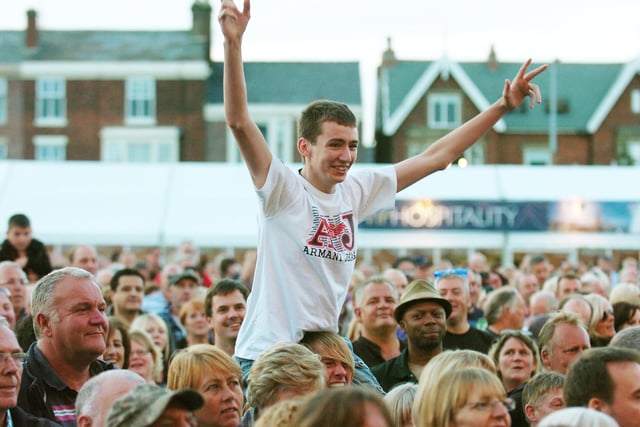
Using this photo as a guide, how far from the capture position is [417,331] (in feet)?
24.4

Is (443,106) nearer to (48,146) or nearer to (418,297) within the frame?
(48,146)

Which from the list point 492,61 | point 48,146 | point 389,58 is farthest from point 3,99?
point 492,61

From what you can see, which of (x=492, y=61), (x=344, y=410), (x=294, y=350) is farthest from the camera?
(x=492, y=61)

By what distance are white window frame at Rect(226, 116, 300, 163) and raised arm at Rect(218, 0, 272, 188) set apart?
3747cm

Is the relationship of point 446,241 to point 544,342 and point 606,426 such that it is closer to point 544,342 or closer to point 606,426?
point 544,342

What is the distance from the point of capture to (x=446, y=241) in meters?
26.5

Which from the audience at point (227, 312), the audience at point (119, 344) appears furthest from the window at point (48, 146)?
the audience at point (119, 344)

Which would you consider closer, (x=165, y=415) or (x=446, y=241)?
(x=165, y=415)

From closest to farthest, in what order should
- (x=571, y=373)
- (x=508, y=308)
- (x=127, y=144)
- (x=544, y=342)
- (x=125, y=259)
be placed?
1. (x=571, y=373)
2. (x=544, y=342)
3. (x=508, y=308)
4. (x=125, y=259)
5. (x=127, y=144)

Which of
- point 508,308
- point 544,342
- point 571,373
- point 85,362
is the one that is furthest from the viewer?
point 508,308

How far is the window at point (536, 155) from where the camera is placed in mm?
44406

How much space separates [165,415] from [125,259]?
13.6 meters

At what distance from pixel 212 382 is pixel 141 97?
3934 centimetres

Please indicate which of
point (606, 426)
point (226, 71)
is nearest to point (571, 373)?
point (606, 426)
